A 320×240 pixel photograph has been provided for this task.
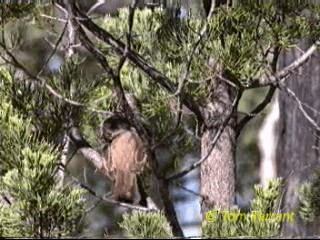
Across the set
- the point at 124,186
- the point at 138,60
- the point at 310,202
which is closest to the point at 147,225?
the point at 124,186

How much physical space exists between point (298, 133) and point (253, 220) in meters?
1.04

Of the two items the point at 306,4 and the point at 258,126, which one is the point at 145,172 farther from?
the point at 258,126

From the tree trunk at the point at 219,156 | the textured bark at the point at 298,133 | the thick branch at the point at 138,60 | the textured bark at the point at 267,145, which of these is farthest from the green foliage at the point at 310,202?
the textured bark at the point at 267,145

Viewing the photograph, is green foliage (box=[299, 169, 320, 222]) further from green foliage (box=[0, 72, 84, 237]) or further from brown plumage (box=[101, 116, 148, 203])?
green foliage (box=[0, 72, 84, 237])

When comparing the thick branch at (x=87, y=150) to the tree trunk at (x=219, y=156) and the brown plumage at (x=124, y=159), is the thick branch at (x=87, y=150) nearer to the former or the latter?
the brown plumage at (x=124, y=159)

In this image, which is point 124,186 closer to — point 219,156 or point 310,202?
point 219,156

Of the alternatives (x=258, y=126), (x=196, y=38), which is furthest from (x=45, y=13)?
(x=258, y=126)

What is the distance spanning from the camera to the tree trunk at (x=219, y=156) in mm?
1835

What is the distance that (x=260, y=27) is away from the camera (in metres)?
1.68

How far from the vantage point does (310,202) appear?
185 centimetres

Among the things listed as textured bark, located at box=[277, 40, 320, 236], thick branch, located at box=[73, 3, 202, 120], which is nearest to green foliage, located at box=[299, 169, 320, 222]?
thick branch, located at box=[73, 3, 202, 120]

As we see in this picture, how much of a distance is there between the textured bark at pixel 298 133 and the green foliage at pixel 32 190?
2.92 ft

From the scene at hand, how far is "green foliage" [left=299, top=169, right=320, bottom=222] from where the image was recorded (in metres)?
1.84

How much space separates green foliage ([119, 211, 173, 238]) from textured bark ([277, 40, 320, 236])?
0.74m
